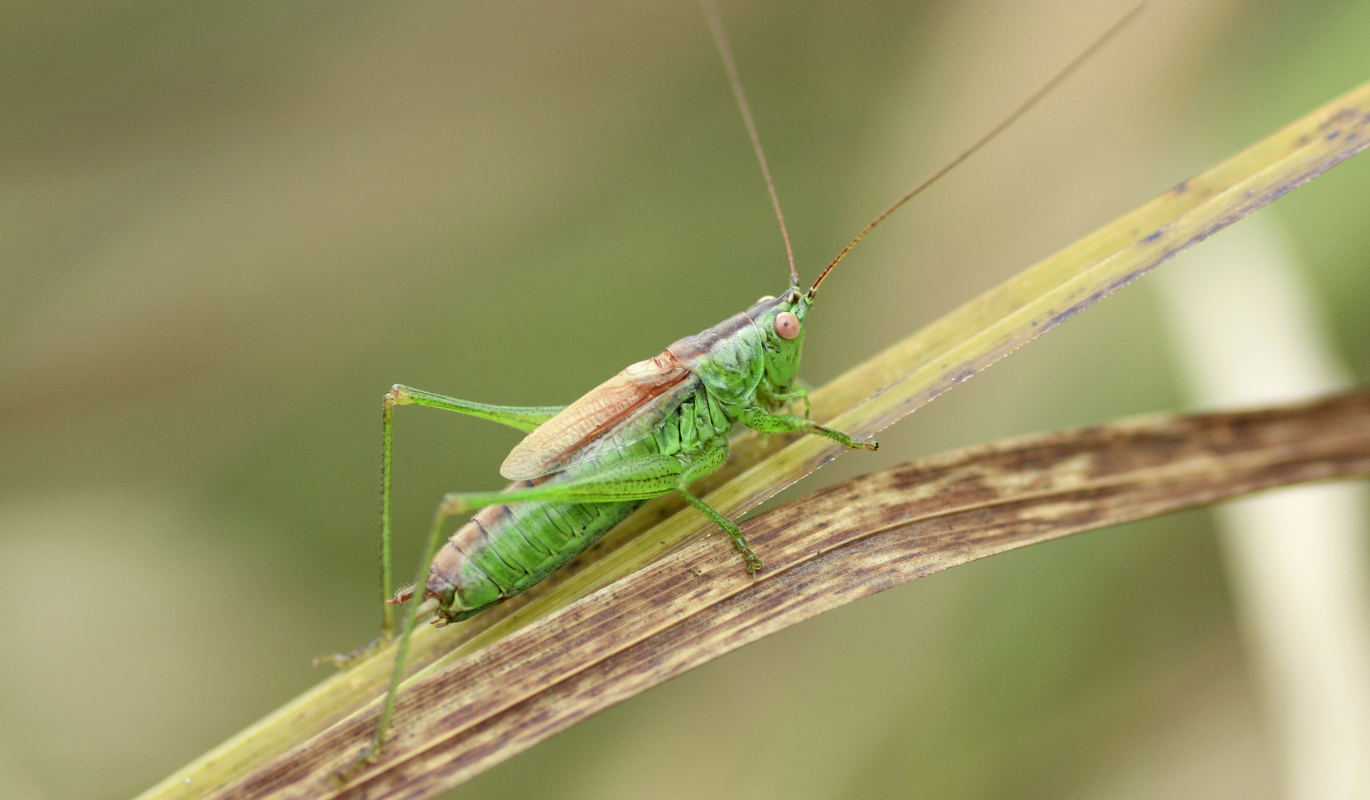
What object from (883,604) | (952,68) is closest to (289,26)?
(952,68)

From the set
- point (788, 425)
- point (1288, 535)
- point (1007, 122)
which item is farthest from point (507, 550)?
point (1288, 535)

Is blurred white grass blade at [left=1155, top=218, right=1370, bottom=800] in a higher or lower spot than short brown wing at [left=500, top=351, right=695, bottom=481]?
lower

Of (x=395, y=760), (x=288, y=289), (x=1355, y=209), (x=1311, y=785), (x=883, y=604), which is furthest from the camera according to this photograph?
(x=288, y=289)

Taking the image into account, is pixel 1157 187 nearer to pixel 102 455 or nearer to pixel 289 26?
pixel 289 26

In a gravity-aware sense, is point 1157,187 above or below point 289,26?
below

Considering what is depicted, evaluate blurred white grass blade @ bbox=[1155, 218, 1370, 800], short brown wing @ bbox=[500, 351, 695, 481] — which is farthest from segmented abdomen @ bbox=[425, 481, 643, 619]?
blurred white grass blade @ bbox=[1155, 218, 1370, 800]

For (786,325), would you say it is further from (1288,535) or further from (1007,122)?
(1288,535)

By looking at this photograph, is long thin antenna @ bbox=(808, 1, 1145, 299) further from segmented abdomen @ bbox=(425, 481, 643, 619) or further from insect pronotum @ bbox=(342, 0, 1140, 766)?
segmented abdomen @ bbox=(425, 481, 643, 619)
